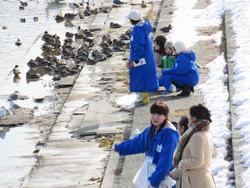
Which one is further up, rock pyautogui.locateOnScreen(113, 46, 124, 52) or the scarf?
the scarf

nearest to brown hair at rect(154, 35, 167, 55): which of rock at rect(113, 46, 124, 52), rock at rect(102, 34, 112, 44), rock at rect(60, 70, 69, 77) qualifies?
rock at rect(60, 70, 69, 77)

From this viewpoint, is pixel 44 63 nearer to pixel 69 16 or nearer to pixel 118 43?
pixel 118 43

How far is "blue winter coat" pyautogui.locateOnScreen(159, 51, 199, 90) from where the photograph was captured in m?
11.3

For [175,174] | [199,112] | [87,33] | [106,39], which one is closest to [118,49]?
[106,39]

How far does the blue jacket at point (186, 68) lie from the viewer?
37.1 feet

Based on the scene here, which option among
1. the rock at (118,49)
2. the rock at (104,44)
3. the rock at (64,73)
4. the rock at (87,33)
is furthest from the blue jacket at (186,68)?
the rock at (87,33)

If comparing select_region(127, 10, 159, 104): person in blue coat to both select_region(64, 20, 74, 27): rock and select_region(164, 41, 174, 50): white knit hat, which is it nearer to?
select_region(164, 41, 174, 50): white knit hat

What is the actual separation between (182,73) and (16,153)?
9.86ft

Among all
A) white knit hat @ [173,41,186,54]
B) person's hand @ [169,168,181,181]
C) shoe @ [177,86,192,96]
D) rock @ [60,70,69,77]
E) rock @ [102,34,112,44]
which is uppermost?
person's hand @ [169,168,181,181]

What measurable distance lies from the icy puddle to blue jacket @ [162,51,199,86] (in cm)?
263

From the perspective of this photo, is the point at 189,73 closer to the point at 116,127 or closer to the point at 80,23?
the point at 116,127

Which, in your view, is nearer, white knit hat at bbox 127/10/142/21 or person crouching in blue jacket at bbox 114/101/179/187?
person crouching in blue jacket at bbox 114/101/179/187

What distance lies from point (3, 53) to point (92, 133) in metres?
9.32

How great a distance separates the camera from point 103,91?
14055 millimetres
